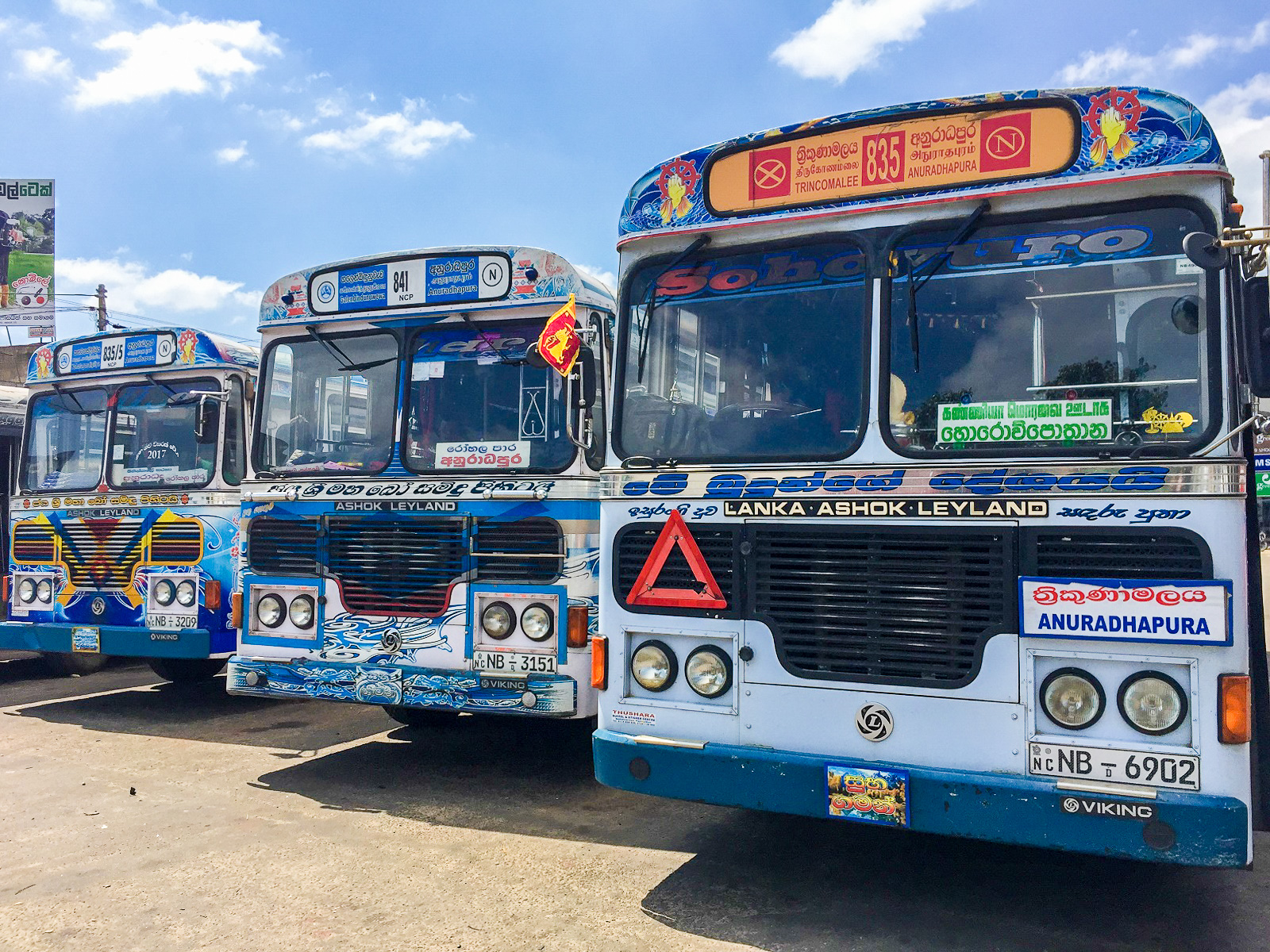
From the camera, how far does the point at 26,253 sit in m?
27.7

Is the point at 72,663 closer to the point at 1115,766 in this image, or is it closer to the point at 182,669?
the point at 182,669

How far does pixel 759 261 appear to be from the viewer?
4.59m

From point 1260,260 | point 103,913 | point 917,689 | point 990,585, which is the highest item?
point 1260,260

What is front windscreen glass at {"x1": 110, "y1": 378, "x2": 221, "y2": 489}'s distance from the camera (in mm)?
8633

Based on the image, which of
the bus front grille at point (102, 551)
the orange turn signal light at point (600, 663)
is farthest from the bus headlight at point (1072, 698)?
the bus front grille at point (102, 551)

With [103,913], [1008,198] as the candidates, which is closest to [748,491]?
[1008,198]

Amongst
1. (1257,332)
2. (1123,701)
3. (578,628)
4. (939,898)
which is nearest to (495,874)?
(578,628)

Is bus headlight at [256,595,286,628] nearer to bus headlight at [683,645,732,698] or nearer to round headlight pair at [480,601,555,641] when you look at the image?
round headlight pair at [480,601,555,641]

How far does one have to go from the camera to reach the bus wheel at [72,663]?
10.8 metres

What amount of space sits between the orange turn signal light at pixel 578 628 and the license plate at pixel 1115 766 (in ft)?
9.21

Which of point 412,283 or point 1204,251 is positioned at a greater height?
point 412,283

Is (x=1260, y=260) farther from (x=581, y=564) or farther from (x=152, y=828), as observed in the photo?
(x=152, y=828)

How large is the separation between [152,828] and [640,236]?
398 centimetres

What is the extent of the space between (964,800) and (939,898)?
3.01ft
